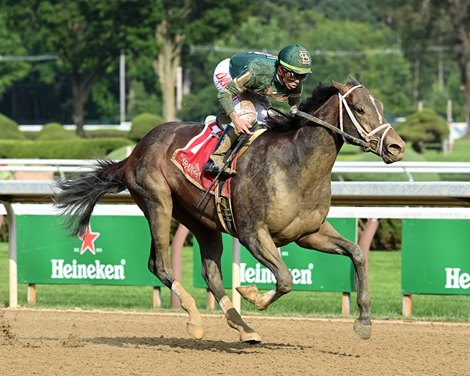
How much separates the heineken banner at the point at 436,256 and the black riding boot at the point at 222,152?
2.65 metres

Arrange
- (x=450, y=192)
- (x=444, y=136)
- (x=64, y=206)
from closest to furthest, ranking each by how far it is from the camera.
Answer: (x=64, y=206) < (x=450, y=192) < (x=444, y=136)

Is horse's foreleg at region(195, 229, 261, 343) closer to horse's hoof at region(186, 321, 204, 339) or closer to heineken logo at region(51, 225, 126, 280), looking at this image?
horse's hoof at region(186, 321, 204, 339)

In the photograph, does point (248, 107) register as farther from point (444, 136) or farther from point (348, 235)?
point (444, 136)

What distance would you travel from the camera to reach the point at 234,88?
714 centimetres

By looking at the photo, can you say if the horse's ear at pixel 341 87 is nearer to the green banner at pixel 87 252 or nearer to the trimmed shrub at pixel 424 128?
the green banner at pixel 87 252

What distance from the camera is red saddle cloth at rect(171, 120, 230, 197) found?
7364 mm

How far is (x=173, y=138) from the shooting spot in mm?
7699

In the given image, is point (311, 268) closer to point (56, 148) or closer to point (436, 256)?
Answer: point (436, 256)

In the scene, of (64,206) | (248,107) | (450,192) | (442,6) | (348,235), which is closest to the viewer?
(248,107)

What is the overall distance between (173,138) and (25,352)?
1.73 metres

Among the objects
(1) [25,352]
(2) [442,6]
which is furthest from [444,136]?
(1) [25,352]

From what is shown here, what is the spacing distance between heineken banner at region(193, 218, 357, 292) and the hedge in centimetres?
1757

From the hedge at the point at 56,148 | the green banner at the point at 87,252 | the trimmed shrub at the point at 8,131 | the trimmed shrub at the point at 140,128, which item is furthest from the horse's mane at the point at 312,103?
the trimmed shrub at the point at 140,128

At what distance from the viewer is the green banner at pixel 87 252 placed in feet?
32.5
